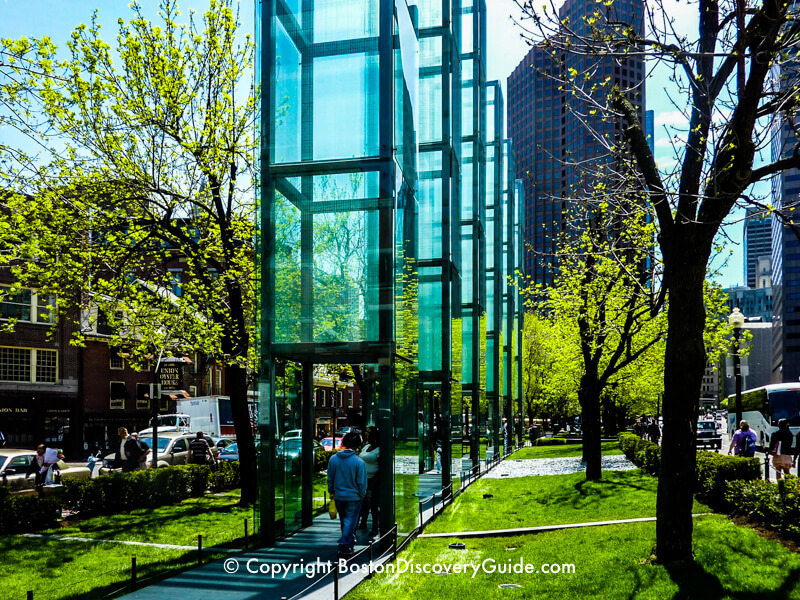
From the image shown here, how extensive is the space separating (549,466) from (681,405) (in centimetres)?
2081

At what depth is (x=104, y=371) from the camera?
46969 mm

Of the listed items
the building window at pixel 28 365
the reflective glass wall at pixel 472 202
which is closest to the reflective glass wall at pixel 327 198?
the reflective glass wall at pixel 472 202

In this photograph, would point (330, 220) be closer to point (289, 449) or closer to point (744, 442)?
point (289, 449)

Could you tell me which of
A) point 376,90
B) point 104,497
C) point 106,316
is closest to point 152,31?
point 106,316

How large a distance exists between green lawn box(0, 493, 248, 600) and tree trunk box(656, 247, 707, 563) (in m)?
6.59

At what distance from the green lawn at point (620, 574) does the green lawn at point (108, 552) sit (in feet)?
11.0

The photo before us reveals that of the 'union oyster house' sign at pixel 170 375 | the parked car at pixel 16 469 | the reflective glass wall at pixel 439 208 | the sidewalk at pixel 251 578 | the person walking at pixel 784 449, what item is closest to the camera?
the sidewalk at pixel 251 578

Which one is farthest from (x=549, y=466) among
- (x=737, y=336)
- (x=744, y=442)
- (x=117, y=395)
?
(x=117, y=395)

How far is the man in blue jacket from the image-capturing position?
36.1 ft

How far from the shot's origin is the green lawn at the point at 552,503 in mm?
14359

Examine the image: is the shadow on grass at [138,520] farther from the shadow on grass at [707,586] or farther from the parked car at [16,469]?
the shadow on grass at [707,586]

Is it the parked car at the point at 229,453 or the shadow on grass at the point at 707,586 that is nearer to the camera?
the shadow on grass at the point at 707,586

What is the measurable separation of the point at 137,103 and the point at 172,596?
1200 cm

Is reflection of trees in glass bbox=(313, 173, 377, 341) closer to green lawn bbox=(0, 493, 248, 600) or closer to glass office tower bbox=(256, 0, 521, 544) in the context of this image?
glass office tower bbox=(256, 0, 521, 544)
